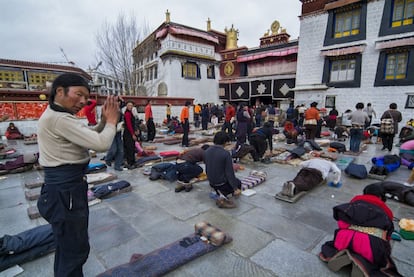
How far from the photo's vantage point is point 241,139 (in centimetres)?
788

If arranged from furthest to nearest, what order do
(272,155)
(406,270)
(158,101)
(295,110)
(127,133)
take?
(158,101) → (295,110) → (272,155) → (127,133) → (406,270)

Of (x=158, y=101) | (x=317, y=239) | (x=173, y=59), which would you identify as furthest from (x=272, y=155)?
(x=173, y=59)

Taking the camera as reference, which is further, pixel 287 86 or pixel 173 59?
pixel 173 59

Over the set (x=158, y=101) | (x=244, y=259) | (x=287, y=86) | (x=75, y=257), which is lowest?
(x=244, y=259)

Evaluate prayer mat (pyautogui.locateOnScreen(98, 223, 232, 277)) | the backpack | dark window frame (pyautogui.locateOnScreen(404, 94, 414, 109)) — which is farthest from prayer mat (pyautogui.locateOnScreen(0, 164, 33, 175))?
dark window frame (pyautogui.locateOnScreen(404, 94, 414, 109))

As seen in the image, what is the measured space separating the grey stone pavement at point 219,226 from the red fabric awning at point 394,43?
12.7 m

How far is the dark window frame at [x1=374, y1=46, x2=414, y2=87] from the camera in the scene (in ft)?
40.9

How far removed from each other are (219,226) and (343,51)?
53.4 ft

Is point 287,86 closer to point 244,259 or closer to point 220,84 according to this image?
point 220,84

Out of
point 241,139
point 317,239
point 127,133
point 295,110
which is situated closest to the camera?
point 317,239

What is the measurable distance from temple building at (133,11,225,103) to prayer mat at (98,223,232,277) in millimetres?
19957

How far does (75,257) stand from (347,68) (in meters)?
18.1

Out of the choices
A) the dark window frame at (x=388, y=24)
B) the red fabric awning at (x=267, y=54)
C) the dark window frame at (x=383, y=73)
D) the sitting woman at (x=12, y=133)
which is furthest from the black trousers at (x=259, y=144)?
the red fabric awning at (x=267, y=54)

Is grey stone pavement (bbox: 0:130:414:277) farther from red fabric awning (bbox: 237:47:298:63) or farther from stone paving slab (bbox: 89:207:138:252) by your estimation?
red fabric awning (bbox: 237:47:298:63)
